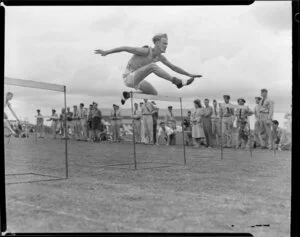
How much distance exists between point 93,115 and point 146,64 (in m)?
3.15

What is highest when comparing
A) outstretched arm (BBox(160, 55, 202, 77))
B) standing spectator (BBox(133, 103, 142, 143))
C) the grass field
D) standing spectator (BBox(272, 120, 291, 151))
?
outstretched arm (BBox(160, 55, 202, 77))

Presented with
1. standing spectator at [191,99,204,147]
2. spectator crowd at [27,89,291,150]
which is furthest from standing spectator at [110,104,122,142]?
standing spectator at [191,99,204,147]

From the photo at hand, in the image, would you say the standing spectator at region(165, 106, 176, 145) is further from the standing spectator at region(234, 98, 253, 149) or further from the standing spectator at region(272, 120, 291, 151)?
the standing spectator at region(272, 120, 291, 151)

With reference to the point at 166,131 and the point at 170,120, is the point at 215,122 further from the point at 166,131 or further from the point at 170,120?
the point at 166,131

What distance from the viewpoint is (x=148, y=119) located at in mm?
9078

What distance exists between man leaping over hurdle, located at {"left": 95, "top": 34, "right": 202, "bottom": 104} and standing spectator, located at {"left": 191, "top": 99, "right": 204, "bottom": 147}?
427 cm

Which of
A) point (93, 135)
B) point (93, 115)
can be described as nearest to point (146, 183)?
point (93, 115)

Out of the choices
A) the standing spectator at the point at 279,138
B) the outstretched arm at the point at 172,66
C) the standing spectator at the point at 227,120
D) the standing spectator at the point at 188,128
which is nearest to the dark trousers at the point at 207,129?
the standing spectator at the point at 227,120

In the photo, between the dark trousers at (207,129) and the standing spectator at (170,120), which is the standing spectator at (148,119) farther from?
the dark trousers at (207,129)

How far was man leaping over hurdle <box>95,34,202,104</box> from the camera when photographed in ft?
11.8

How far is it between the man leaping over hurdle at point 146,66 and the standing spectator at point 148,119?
413cm

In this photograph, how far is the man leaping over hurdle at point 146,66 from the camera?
142 inches

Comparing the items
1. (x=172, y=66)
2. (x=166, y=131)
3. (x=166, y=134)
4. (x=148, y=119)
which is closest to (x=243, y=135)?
(x=148, y=119)

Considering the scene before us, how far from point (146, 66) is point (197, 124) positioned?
228 inches
